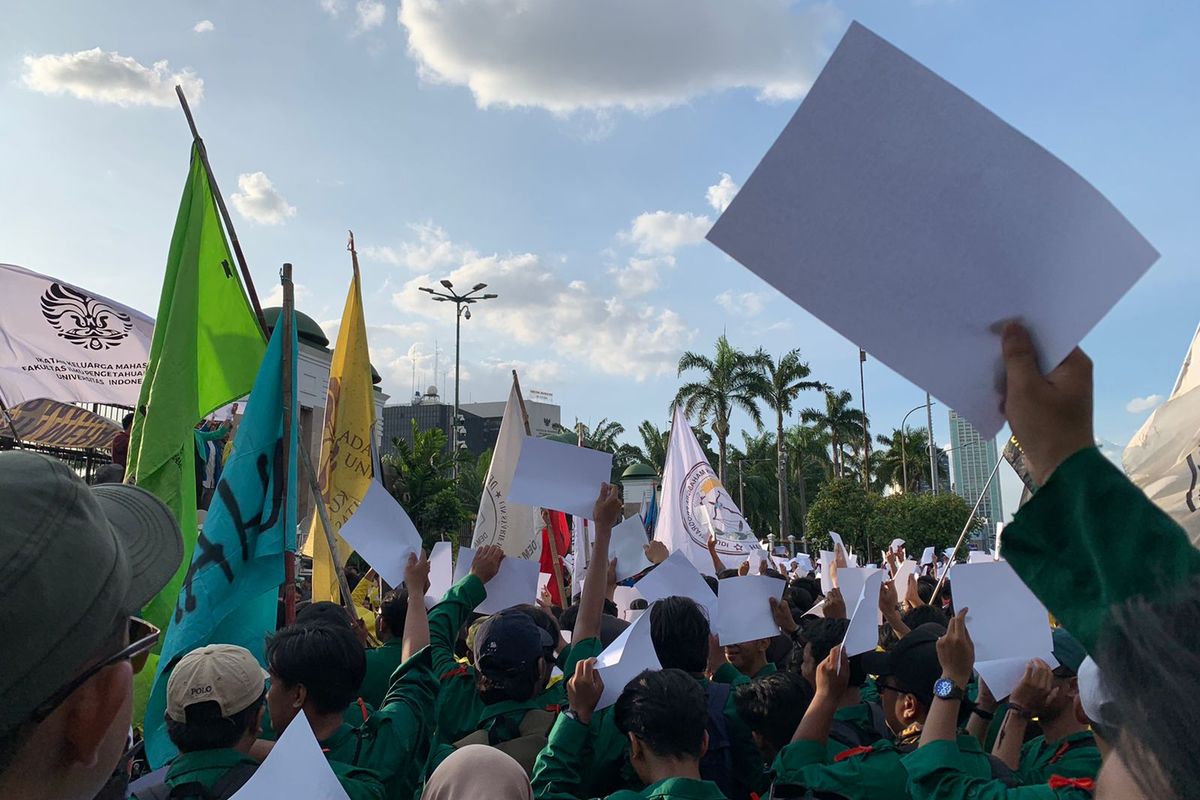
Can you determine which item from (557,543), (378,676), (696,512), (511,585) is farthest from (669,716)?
(696,512)

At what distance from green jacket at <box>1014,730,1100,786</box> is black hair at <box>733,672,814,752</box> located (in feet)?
2.38

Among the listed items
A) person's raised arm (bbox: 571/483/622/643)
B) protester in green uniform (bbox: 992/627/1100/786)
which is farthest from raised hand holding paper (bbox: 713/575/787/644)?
protester in green uniform (bbox: 992/627/1100/786)

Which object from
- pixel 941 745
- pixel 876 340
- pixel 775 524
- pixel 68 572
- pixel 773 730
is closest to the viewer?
pixel 68 572

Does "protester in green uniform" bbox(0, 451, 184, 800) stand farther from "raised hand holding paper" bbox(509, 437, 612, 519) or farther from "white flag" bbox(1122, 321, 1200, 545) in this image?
"white flag" bbox(1122, 321, 1200, 545)

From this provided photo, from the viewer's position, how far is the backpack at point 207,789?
7.93 ft

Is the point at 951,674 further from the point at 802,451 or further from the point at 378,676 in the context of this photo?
the point at 802,451

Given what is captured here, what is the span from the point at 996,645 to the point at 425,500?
25640 millimetres

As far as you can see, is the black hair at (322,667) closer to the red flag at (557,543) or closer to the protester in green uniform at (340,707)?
the protester in green uniform at (340,707)

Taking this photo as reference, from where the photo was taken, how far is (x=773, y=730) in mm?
3242

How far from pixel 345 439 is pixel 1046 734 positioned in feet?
16.9

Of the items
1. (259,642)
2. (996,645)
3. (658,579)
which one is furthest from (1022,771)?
(259,642)

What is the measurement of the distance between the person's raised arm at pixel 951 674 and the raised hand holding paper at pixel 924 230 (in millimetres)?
1562

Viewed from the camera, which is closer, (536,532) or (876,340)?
(876,340)

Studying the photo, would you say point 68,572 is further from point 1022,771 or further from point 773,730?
point 1022,771
